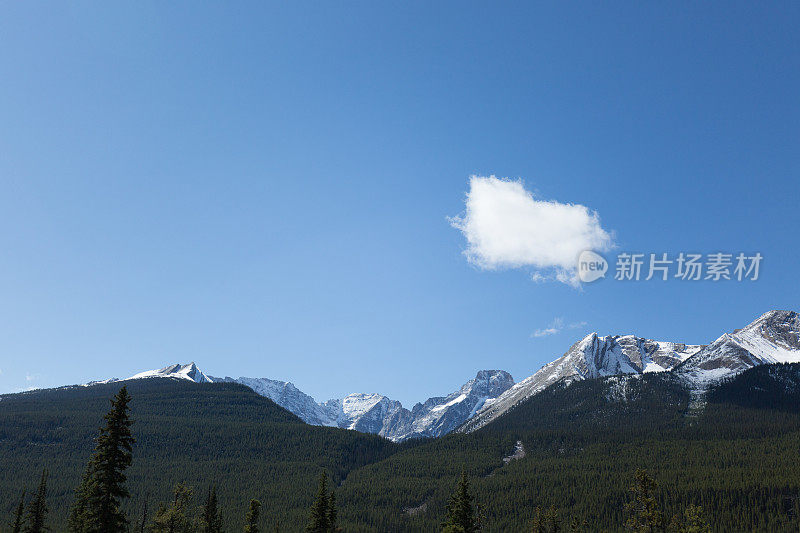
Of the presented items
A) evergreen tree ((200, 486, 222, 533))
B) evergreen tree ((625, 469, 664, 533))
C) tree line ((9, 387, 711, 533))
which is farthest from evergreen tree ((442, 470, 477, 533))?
evergreen tree ((200, 486, 222, 533))

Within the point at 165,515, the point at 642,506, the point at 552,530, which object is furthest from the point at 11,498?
the point at 642,506

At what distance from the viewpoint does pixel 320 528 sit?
68.9m

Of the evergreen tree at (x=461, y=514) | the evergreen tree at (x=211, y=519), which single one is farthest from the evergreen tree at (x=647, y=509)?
the evergreen tree at (x=211, y=519)

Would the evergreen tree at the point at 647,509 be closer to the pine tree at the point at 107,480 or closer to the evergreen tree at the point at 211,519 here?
the evergreen tree at the point at 211,519

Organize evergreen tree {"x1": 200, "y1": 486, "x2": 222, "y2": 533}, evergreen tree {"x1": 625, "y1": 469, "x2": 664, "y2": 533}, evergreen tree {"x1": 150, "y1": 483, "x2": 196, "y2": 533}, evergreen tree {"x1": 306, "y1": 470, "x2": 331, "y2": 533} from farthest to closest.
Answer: evergreen tree {"x1": 150, "y1": 483, "x2": 196, "y2": 533}, evergreen tree {"x1": 200, "y1": 486, "x2": 222, "y2": 533}, evergreen tree {"x1": 306, "y1": 470, "x2": 331, "y2": 533}, evergreen tree {"x1": 625, "y1": 469, "x2": 664, "y2": 533}

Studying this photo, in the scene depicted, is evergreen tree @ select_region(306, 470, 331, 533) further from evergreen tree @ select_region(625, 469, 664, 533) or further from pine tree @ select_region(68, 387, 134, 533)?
evergreen tree @ select_region(625, 469, 664, 533)

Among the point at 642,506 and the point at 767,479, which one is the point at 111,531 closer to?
the point at 642,506

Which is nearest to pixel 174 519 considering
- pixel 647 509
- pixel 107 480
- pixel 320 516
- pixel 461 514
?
pixel 320 516

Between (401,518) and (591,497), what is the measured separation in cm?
6590

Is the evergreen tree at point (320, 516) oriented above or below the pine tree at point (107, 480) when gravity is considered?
below

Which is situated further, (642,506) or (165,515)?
(165,515)

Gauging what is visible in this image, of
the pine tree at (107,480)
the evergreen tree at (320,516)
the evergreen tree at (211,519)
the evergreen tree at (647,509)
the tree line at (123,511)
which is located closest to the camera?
the pine tree at (107,480)

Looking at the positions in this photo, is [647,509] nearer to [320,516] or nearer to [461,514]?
[461,514]

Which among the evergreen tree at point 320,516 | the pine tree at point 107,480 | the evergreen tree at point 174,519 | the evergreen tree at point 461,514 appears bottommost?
the evergreen tree at point 174,519
